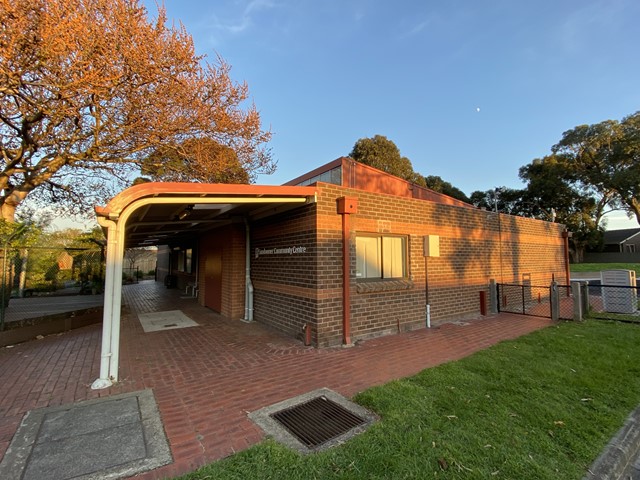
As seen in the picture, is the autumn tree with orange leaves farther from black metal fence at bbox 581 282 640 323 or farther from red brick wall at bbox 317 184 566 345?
black metal fence at bbox 581 282 640 323

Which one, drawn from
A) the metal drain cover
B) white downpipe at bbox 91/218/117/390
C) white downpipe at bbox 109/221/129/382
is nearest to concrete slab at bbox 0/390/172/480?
white downpipe at bbox 91/218/117/390

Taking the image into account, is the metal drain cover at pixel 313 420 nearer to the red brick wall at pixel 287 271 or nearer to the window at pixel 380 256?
the red brick wall at pixel 287 271

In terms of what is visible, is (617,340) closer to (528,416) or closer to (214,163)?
(528,416)

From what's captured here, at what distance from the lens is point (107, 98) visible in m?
7.30

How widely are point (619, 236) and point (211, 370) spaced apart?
2344 inches

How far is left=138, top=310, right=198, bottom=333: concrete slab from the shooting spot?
26.9 ft

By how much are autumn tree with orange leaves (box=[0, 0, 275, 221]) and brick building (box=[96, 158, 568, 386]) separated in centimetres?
240

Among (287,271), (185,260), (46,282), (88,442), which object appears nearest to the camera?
(88,442)

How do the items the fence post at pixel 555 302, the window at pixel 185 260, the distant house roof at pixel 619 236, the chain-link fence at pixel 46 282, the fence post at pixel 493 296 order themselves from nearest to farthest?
the chain-link fence at pixel 46 282, the fence post at pixel 555 302, the fence post at pixel 493 296, the window at pixel 185 260, the distant house roof at pixel 619 236

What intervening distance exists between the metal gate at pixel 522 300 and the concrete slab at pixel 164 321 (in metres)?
9.32

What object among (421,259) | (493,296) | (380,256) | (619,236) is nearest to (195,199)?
(380,256)

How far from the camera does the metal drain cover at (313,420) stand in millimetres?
3088

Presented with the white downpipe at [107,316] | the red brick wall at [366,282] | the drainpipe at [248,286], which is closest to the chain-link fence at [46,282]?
the white downpipe at [107,316]

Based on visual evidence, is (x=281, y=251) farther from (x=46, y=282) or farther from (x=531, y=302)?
(x=531, y=302)
